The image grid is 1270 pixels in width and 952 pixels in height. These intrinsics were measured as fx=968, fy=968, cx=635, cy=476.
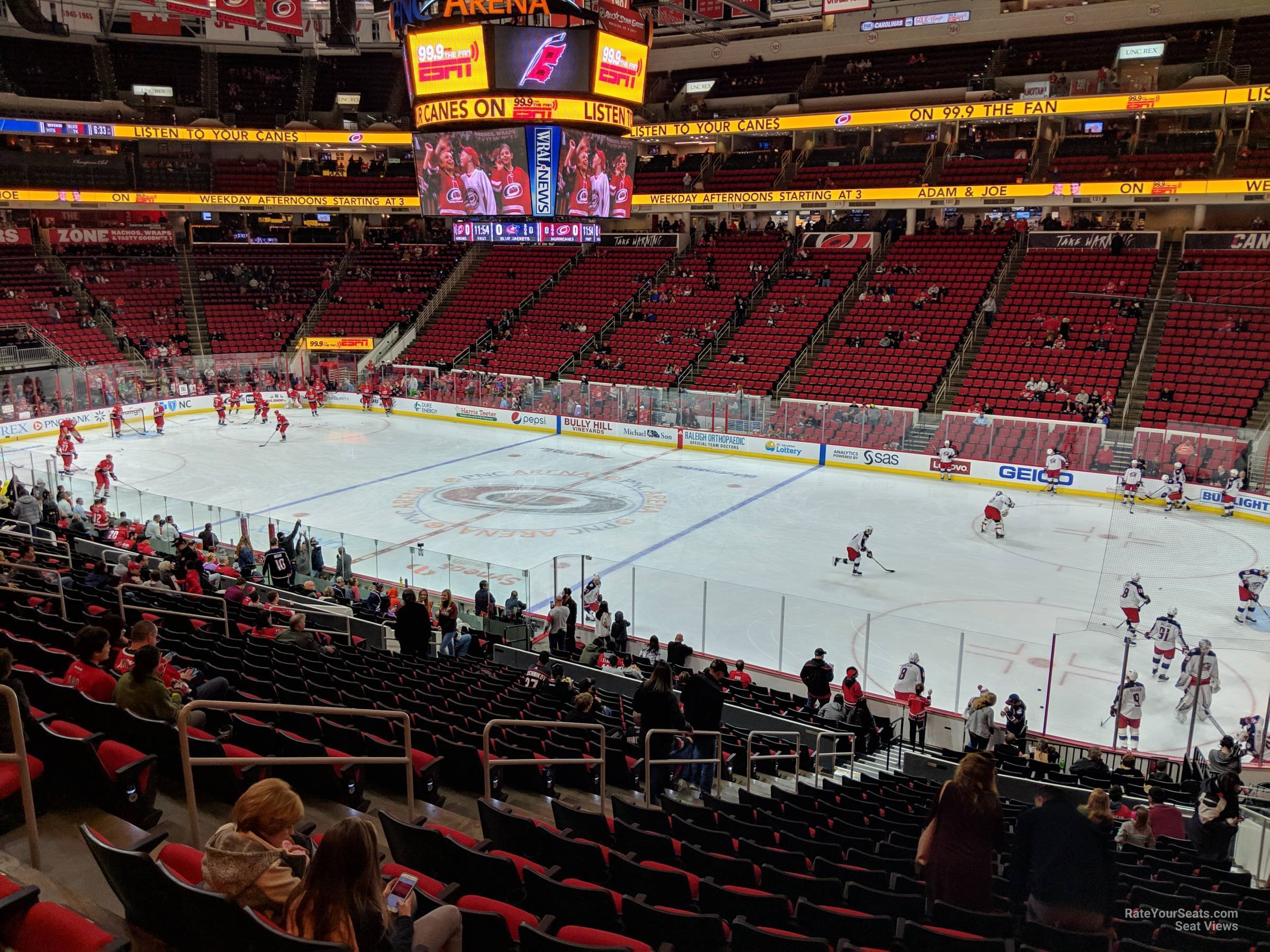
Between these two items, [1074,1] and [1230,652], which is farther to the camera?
[1074,1]

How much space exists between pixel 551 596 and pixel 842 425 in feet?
46.8

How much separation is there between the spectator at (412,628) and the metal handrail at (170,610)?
2.00 meters

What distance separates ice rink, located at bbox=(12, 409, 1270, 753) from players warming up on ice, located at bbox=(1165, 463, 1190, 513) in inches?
15.8

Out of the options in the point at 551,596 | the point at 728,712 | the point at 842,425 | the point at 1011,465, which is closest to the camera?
the point at 728,712

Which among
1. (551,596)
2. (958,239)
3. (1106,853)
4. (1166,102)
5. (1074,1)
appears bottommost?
(551,596)

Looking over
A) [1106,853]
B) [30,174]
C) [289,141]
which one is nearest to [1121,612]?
[1106,853]

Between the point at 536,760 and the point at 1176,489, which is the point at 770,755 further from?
the point at 1176,489

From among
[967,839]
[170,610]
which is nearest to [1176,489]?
[967,839]

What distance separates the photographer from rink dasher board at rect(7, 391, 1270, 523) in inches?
935

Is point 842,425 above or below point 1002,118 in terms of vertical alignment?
below

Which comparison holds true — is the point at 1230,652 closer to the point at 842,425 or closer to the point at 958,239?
the point at 842,425

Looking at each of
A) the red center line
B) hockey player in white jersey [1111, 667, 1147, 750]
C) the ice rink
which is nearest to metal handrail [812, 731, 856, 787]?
the ice rink

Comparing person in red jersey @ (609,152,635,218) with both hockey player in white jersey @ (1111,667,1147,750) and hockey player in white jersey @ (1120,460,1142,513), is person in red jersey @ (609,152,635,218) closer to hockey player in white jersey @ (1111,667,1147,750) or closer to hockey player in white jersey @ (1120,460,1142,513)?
hockey player in white jersey @ (1120,460,1142,513)

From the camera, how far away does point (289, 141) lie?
44.8 m
